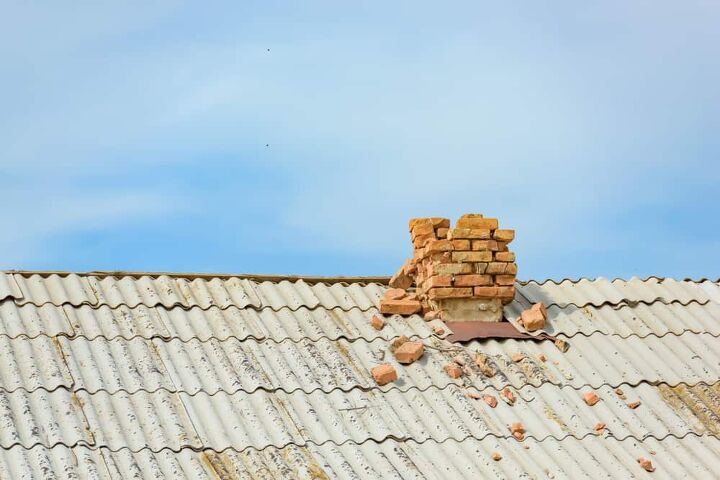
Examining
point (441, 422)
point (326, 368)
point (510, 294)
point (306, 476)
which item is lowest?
point (306, 476)

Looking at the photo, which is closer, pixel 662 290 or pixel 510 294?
pixel 510 294

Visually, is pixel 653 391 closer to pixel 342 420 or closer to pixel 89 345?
pixel 342 420

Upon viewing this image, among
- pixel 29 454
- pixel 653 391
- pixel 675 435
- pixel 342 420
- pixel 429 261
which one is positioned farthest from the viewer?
pixel 429 261

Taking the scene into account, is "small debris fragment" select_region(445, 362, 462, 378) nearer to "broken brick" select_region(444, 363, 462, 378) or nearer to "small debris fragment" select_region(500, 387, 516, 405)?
"broken brick" select_region(444, 363, 462, 378)

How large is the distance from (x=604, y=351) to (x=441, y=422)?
202cm

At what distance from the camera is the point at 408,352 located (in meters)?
7.99

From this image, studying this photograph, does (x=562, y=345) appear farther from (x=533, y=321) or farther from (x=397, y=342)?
(x=397, y=342)

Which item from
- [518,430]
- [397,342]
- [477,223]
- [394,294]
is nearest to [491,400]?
[518,430]

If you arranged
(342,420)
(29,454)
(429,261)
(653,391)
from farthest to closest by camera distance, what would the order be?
1. (429,261)
2. (653,391)
3. (342,420)
4. (29,454)

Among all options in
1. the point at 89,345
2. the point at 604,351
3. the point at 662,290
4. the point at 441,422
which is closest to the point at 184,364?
the point at 89,345

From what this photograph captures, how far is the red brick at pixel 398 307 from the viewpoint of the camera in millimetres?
8836

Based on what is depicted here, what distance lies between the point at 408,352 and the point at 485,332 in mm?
959

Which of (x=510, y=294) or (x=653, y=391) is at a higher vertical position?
(x=510, y=294)

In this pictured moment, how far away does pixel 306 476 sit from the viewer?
6.33 meters
